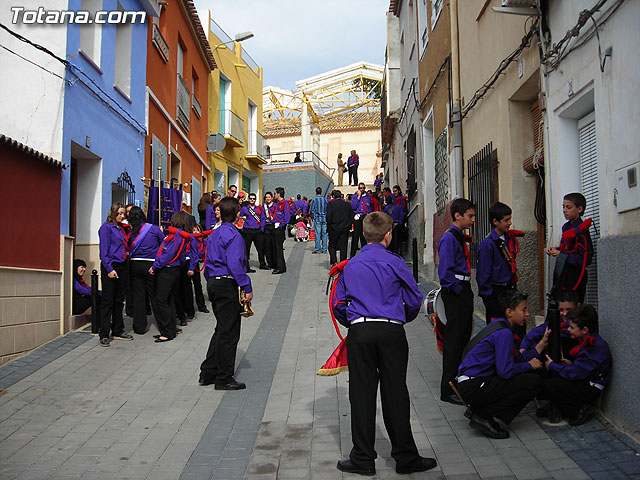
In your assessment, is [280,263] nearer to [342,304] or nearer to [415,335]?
[415,335]

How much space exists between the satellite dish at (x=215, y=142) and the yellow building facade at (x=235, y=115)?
65cm

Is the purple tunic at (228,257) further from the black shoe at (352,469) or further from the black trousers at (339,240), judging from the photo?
the black trousers at (339,240)

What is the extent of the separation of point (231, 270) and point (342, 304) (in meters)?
2.33

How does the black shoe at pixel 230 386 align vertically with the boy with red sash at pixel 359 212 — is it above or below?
below

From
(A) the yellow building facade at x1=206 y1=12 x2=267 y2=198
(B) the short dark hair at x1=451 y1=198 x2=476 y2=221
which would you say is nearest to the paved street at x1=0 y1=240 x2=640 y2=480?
(B) the short dark hair at x1=451 y1=198 x2=476 y2=221

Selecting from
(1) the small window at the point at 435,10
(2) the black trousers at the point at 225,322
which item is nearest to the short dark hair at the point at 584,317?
(2) the black trousers at the point at 225,322

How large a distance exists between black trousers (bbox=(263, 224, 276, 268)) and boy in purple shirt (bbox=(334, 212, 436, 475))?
10597 mm

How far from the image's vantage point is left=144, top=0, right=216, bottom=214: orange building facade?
1420 centimetres

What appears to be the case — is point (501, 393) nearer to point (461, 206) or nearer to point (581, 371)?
point (581, 371)

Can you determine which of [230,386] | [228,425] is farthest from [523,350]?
[230,386]

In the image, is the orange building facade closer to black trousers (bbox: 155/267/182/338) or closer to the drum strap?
black trousers (bbox: 155/267/182/338)

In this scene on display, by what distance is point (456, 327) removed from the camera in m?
5.79

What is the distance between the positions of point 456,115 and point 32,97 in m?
6.68

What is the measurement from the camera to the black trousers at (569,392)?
5.01 meters
